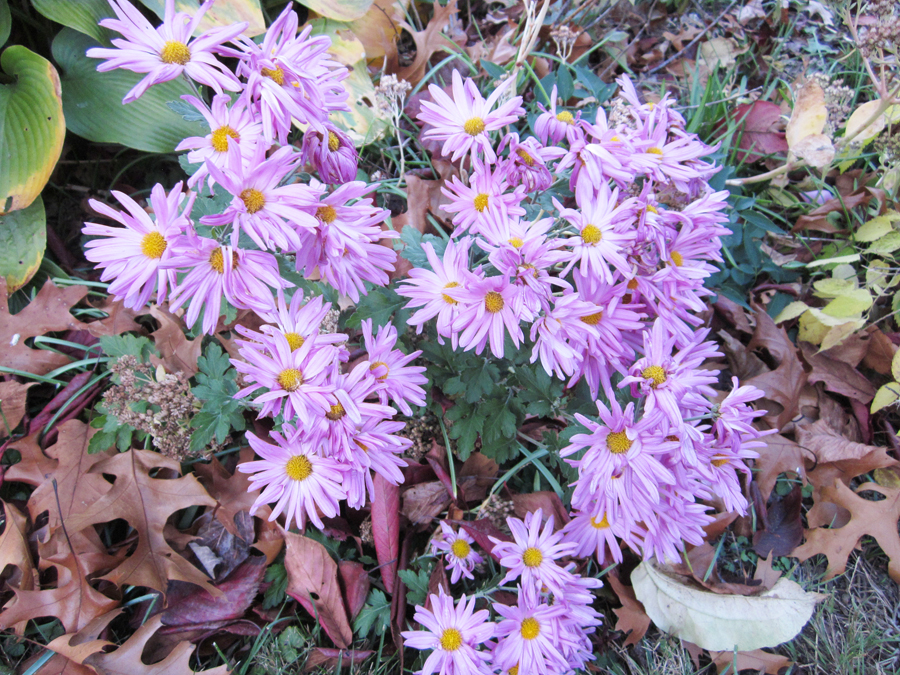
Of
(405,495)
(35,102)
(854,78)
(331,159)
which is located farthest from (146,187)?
(854,78)

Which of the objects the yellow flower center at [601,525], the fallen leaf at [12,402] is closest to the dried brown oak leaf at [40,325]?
the fallen leaf at [12,402]

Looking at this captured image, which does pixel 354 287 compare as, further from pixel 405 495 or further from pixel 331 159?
pixel 405 495

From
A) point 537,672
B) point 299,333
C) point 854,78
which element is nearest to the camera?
point 299,333

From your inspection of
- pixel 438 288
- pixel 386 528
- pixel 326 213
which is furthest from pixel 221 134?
pixel 386 528

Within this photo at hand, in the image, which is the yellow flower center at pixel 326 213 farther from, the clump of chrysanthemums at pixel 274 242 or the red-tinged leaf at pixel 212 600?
the red-tinged leaf at pixel 212 600

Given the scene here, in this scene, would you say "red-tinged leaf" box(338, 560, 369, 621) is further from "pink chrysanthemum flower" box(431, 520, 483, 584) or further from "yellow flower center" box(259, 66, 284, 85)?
"yellow flower center" box(259, 66, 284, 85)

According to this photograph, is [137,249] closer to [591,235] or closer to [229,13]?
[591,235]
